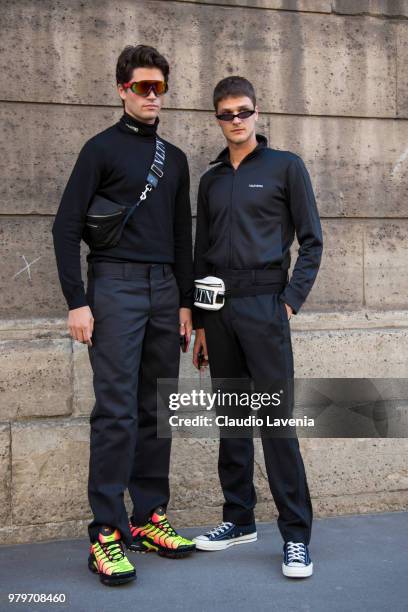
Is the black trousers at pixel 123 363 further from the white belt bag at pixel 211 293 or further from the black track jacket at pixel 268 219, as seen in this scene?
the black track jacket at pixel 268 219

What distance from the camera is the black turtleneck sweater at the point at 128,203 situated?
12.0 feet

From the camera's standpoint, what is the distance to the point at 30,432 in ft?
14.0

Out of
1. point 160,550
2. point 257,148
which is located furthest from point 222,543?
point 257,148

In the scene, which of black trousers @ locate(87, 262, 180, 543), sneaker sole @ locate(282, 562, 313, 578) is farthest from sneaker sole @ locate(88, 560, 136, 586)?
sneaker sole @ locate(282, 562, 313, 578)

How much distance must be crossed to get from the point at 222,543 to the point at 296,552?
51 centimetres

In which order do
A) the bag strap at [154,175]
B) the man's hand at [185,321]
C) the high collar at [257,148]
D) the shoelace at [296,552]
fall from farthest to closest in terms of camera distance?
the man's hand at [185,321]
the high collar at [257,148]
the bag strap at [154,175]
the shoelace at [296,552]

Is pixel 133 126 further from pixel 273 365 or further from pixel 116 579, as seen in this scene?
pixel 116 579

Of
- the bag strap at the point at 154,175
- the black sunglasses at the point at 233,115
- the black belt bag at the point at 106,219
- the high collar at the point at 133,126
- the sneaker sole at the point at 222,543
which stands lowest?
the sneaker sole at the point at 222,543

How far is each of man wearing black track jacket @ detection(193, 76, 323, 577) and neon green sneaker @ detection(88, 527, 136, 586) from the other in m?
0.69

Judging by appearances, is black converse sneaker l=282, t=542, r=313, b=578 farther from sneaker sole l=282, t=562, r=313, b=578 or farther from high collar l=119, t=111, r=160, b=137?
high collar l=119, t=111, r=160, b=137

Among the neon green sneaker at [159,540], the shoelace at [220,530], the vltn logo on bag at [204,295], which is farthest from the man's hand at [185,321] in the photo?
the shoelace at [220,530]

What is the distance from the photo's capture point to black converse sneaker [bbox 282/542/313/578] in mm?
3584

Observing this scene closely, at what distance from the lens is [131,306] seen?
3.71m

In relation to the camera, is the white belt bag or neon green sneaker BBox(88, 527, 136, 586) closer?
neon green sneaker BBox(88, 527, 136, 586)
